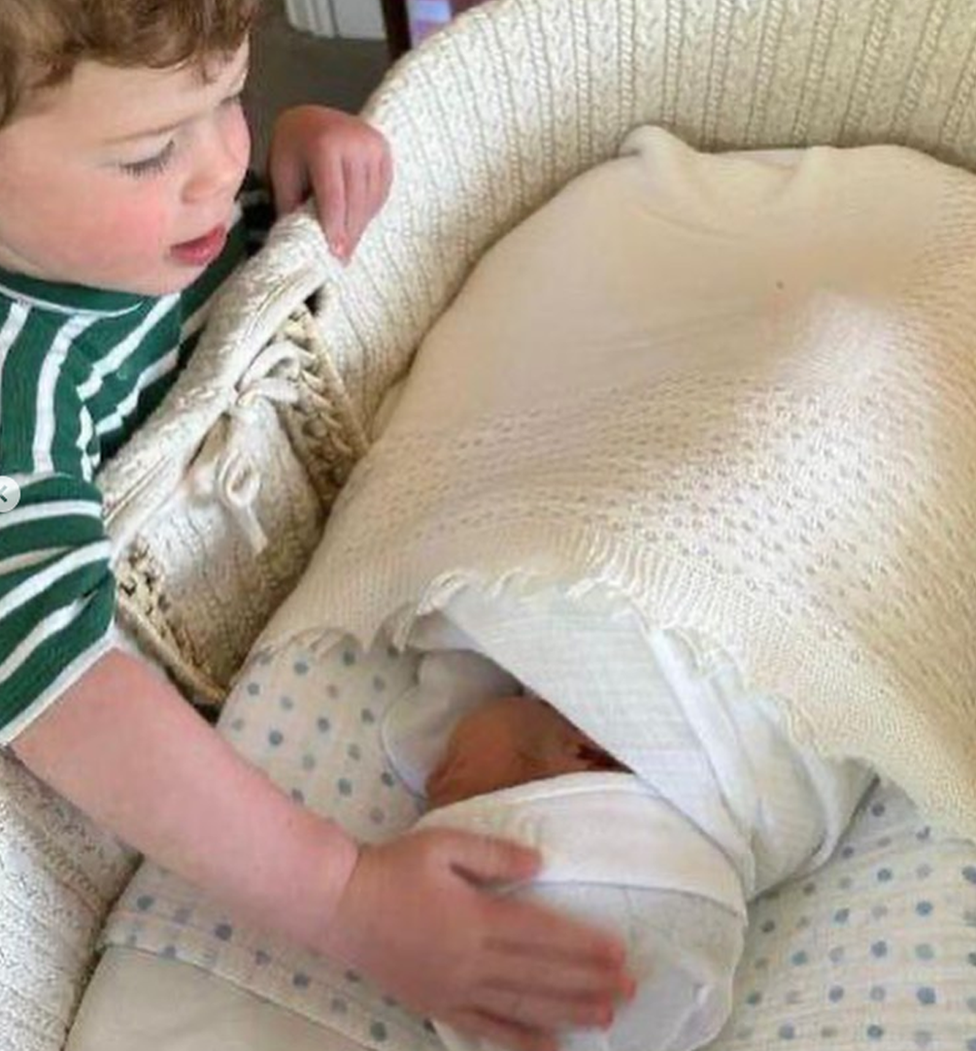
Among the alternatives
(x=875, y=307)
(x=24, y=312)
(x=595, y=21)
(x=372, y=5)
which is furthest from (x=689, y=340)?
(x=372, y=5)

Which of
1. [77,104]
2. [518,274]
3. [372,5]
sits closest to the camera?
[77,104]

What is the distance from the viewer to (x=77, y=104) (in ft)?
2.29

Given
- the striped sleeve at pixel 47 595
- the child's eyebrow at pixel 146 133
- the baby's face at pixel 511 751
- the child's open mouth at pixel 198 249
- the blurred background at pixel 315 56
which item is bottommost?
the blurred background at pixel 315 56

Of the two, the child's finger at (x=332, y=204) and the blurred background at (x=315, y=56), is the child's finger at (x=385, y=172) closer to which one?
the child's finger at (x=332, y=204)

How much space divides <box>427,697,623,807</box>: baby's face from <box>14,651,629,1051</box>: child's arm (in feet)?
0.22

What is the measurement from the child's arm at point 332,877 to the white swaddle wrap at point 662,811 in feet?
0.06

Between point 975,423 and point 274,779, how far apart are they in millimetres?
403

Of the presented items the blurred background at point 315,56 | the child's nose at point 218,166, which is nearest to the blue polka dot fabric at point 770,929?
the child's nose at point 218,166

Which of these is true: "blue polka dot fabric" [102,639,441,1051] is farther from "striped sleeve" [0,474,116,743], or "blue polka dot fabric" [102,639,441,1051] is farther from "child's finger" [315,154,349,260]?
"child's finger" [315,154,349,260]

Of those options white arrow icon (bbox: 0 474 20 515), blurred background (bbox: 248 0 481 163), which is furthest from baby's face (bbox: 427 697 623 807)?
blurred background (bbox: 248 0 481 163)

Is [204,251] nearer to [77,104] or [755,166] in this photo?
[77,104]

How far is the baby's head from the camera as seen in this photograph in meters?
0.68

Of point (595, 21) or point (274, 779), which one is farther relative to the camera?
point (595, 21)

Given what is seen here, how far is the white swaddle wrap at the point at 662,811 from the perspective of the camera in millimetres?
745
